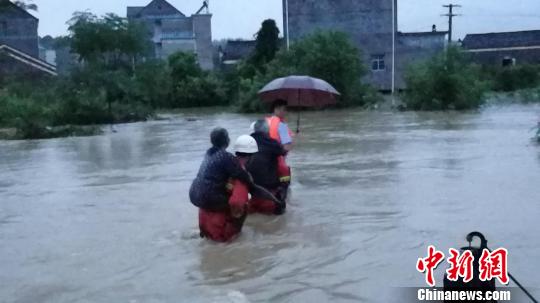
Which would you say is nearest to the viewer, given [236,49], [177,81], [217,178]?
[217,178]

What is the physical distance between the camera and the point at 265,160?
27.8 ft

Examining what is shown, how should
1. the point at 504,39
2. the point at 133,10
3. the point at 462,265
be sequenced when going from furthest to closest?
1. the point at 133,10
2. the point at 504,39
3. the point at 462,265

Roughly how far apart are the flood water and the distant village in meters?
23.7

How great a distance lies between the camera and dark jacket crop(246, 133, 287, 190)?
8.45 metres

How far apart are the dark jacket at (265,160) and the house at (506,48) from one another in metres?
52.8

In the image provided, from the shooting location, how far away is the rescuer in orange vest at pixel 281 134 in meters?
8.84

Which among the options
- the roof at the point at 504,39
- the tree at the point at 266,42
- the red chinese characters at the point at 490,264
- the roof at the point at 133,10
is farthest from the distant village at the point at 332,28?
the red chinese characters at the point at 490,264

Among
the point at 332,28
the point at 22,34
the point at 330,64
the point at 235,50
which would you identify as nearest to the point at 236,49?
the point at 235,50

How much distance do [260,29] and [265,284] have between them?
46527 mm

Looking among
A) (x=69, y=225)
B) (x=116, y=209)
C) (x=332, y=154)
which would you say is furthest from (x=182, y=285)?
(x=332, y=154)

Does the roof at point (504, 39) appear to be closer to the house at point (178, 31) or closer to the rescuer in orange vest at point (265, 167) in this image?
the house at point (178, 31)

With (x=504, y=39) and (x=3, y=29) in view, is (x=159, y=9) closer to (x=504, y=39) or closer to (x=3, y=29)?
(x=3, y=29)

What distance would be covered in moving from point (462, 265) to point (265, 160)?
4.65 meters

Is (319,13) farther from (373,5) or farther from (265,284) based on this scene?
(265,284)
